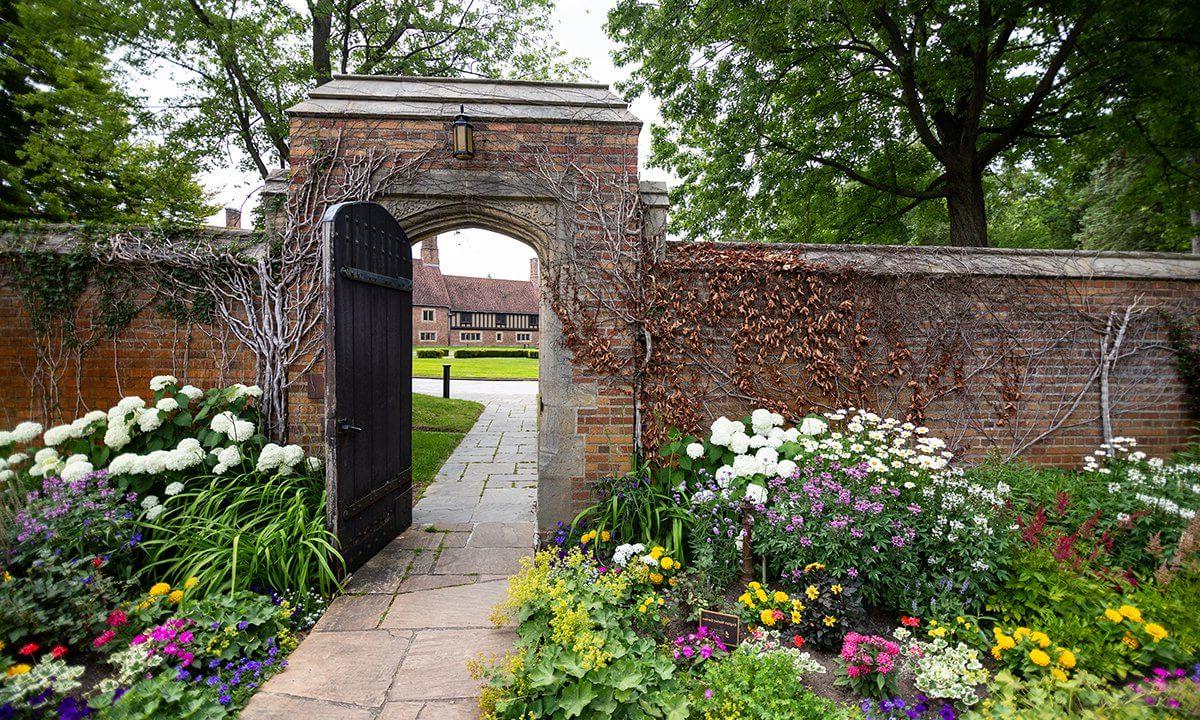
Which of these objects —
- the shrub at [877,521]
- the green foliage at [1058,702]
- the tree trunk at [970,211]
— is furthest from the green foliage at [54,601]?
the tree trunk at [970,211]

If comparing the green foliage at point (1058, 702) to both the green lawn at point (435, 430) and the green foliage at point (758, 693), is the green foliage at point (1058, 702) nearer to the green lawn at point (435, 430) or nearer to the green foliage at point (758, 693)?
the green foliage at point (758, 693)

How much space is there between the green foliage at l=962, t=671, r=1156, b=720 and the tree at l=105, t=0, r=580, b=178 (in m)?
10.1

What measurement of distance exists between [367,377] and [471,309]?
45.2 m

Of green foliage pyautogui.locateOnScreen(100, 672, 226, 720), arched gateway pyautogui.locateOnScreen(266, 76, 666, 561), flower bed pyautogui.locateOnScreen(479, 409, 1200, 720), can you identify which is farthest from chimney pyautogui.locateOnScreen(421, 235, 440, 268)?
green foliage pyautogui.locateOnScreen(100, 672, 226, 720)

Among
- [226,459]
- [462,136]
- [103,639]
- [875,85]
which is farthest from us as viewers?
[875,85]

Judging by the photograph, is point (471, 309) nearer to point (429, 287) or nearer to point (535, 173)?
point (429, 287)

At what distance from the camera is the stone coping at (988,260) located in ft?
14.8

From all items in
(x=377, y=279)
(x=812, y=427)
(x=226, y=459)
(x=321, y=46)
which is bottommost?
(x=226, y=459)

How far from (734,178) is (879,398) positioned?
5390 mm

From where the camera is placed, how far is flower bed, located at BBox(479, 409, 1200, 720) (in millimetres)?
1987

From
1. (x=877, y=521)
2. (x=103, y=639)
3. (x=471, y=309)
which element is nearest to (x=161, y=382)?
(x=103, y=639)

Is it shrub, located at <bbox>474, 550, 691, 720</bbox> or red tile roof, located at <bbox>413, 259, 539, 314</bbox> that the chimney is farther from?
shrub, located at <bbox>474, 550, 691, 720</bbox>

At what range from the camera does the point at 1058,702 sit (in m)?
1.91

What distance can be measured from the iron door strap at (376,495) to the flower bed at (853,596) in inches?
55.6
